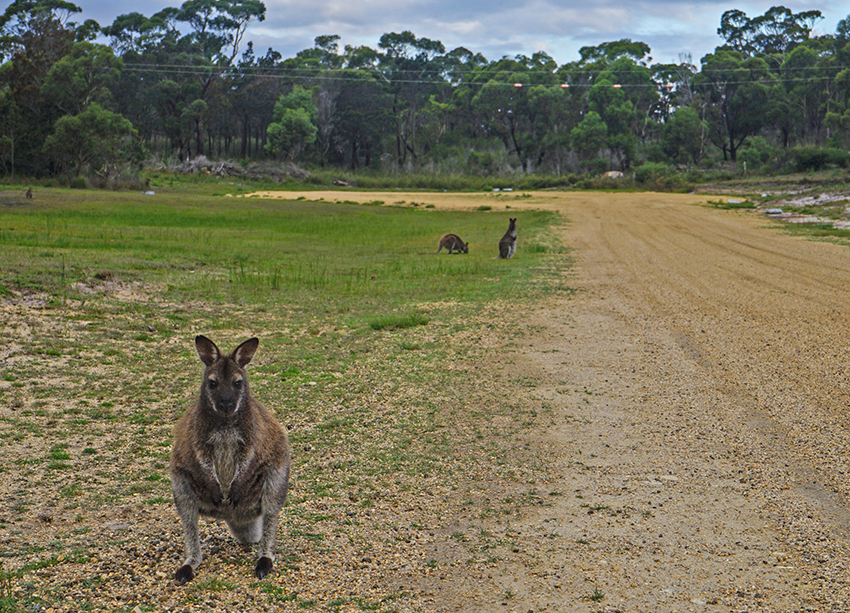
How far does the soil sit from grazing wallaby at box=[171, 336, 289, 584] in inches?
10.8

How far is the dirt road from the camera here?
14.0ft

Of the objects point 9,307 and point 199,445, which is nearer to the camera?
point 199,445

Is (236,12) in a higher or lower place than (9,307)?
higher

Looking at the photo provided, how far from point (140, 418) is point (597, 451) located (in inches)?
170

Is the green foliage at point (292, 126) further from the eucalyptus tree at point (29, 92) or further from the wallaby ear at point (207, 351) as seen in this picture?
the wallaby ear at point (207, 351)

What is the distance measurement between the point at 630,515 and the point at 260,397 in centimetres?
428

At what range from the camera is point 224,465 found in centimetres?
418

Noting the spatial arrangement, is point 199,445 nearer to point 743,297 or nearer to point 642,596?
→ point 642,596

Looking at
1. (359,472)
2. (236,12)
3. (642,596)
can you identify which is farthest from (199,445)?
(236,12)

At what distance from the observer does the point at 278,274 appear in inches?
665

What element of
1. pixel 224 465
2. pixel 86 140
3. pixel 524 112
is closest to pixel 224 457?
pixel 224 465

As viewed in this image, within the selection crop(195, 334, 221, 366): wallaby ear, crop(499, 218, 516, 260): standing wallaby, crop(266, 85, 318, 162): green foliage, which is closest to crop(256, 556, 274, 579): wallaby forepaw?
crop(195, 334, 221, 366): wallaby ear

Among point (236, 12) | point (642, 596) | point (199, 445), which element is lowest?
point (642, 596)

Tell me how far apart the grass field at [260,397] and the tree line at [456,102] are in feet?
184
